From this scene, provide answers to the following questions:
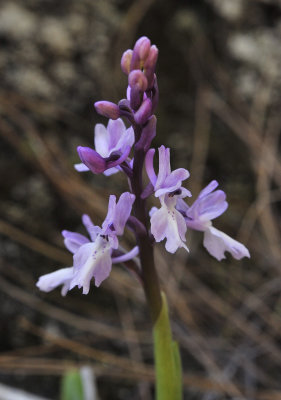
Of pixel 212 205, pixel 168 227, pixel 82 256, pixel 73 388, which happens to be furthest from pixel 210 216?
pixel 73 388

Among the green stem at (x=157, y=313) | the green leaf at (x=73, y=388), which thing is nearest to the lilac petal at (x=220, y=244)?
the green stem at (x=157, y=313)

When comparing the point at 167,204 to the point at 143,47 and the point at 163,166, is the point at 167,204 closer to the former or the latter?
the point at 163,166

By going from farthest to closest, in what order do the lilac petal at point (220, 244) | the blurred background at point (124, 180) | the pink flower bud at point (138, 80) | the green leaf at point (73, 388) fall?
the blurred background at point (124, 180), the green leaf at point (73, 388), the lilac petal at point (220, 244), the pink flower bud at point (138, 80)

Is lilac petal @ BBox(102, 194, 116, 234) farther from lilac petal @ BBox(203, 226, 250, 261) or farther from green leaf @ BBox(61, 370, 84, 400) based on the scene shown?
green leaf @ BBox(61, 370, 84, 400)

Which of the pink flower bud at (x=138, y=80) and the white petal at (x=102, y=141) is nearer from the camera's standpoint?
the pink flower bud at (x=138, y=80)

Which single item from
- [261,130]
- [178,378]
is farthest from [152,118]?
[261,130]

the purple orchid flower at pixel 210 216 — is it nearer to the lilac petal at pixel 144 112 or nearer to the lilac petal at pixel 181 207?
the lilac petal at pixel 181 207

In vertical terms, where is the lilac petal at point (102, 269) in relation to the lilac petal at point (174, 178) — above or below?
below
